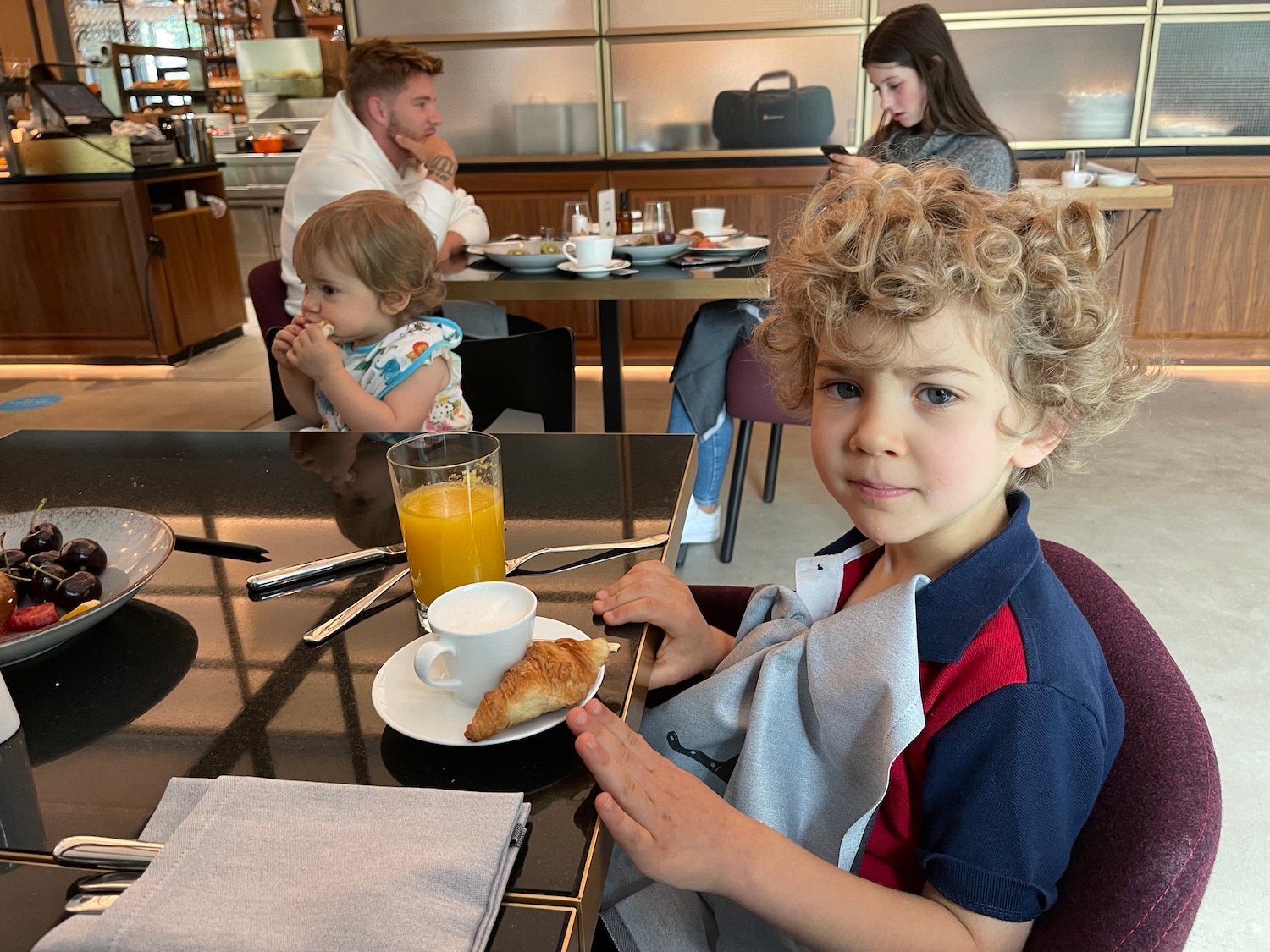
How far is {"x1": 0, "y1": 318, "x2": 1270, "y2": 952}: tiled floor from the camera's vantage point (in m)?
1.68

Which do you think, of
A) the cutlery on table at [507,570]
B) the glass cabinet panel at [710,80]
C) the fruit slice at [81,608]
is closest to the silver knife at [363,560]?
the cutlery on table at [507,570]

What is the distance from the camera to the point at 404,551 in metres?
0.96

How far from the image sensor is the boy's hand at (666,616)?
0.83 m

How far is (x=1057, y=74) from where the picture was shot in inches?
164

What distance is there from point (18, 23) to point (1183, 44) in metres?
7.86

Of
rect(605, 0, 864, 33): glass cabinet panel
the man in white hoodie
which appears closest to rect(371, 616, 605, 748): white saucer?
the man in white hoodie

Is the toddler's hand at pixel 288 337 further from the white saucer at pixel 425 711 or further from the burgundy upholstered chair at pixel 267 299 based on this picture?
the white saucer at pixel 425 711

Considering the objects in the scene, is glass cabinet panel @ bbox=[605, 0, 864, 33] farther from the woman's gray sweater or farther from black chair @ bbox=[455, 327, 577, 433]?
black chair @ bbox=[455, 327, 577, 433]

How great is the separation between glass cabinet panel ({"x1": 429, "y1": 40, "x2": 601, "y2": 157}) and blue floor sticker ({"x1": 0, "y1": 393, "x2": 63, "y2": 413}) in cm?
222

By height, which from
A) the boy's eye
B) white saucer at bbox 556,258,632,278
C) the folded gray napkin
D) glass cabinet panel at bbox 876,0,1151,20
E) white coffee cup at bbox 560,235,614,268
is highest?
glass cabinet panel at bbox 876,0,1151,20

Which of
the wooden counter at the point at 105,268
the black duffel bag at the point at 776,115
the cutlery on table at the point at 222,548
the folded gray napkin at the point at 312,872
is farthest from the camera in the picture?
the wooden counter at the point at 105,268

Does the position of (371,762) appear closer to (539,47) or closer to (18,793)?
(18,793)

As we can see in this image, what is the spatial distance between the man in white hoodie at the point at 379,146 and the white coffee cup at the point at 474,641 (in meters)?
2.09

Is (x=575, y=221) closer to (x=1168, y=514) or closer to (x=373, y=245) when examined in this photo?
(x=373, y=245)
